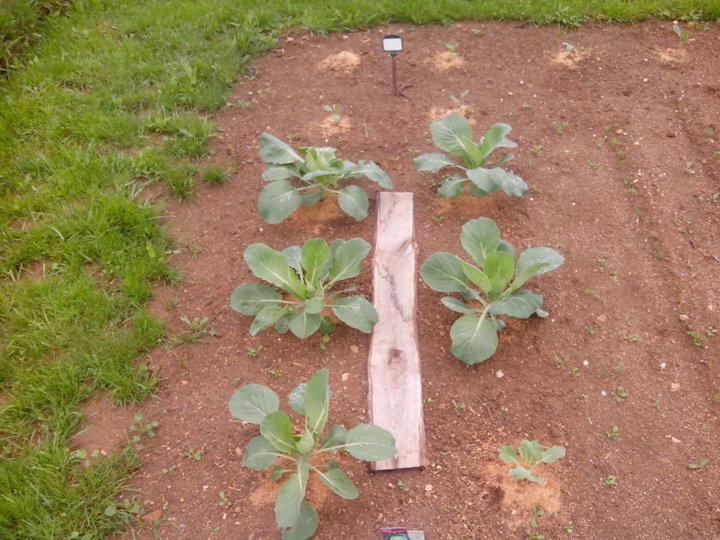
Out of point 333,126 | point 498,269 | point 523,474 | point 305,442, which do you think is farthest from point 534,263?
point 333,126

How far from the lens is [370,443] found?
2.22 metres

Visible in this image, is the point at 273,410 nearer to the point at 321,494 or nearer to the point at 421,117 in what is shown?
the point at 321,494

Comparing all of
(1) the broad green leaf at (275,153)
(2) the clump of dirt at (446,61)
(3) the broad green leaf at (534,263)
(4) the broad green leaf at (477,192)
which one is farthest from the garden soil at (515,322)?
(1) the broad green leaf at (275,153)

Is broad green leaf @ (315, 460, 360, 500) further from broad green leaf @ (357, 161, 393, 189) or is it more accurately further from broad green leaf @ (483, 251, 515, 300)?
broad green leaf @ (357, 161, 393, 189)

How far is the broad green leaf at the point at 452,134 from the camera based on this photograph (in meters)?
3.25

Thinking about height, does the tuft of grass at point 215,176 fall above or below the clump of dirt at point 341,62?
below

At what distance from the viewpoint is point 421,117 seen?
390 centimetres

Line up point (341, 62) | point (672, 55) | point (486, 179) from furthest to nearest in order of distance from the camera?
point (341, 62) → point (672, 55) → point (486, 179)

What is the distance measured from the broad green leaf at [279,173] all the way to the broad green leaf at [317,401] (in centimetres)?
133

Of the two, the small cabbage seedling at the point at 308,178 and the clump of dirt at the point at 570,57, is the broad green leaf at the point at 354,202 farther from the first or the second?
the clump of dirt at the point at 570,57

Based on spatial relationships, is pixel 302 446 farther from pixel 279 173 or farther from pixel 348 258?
pixel 279 173

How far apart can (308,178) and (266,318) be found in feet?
2.79

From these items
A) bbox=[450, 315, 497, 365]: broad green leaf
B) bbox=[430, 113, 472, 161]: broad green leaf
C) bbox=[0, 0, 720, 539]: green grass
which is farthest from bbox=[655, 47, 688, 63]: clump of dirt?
bbox=[450, 315, 497, 365]: broad green leaf

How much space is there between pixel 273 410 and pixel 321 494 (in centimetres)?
39
